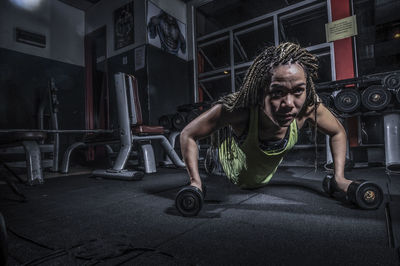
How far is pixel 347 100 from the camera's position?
2.22m

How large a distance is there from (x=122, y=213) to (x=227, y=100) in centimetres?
68

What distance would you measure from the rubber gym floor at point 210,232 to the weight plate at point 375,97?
1.13 meters

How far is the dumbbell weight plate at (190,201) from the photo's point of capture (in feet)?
2.90

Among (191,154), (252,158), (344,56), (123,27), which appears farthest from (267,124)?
(123,27)

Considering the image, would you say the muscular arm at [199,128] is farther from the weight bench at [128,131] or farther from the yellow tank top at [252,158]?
the weight bench at [128,131]

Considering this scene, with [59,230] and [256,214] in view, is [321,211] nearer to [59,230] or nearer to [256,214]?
[256,214]

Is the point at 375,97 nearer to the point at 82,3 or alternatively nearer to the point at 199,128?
the point at 199,128

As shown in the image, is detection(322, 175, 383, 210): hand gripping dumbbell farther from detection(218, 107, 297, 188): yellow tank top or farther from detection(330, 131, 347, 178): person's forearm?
detection(218, 107, 297, 188): yellow tank top

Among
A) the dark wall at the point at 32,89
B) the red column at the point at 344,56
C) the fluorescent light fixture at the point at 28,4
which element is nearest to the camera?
the red column at the point at 344,56

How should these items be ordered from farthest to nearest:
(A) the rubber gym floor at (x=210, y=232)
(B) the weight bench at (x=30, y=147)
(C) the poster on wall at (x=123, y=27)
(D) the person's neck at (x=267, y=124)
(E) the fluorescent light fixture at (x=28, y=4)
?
(C) the poster on wall at (x=123, y=27), (E) the fluorescent light fixture at (x=28, y=4), (B) the weight bench at (x=30, y=147), (D) the person's neck at (x=267, y=124), (A) the rubber gym floor at (x=210, y=232)

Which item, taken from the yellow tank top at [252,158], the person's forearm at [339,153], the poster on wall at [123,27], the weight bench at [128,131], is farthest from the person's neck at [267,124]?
the poster on wall at [123,27]

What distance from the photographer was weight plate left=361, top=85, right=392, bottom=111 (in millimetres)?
2029

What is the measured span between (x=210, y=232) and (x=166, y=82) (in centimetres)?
320

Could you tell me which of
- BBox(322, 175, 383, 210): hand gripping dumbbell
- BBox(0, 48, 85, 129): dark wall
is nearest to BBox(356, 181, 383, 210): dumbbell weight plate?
BBox(322, 175, 383, 210): hand gripping dumbbell
